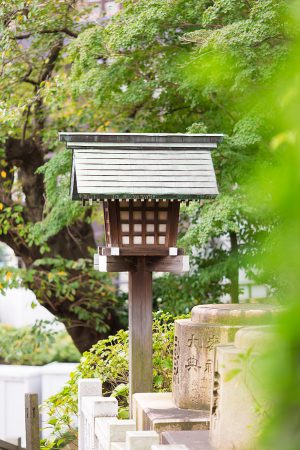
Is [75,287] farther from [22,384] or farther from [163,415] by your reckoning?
[163,415]

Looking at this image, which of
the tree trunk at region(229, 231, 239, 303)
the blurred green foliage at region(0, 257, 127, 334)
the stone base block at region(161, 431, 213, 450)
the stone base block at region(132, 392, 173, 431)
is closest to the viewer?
the stone base block at region(161, 431, 213, 450)

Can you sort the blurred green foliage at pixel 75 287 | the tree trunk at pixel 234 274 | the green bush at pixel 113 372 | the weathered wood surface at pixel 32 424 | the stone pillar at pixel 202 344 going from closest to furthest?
the stone pillar at pixel 202 344, the green bush at pixel 113 372, the weathered wood surface at pixel 32 424, the tree trunk at pixel 234 274, the blurred green foliage at pixel 75 287

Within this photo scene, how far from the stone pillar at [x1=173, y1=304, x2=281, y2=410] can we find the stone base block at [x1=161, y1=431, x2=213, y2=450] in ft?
3.95

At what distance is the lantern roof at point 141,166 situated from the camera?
757cm

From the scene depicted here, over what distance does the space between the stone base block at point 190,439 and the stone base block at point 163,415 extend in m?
0.84

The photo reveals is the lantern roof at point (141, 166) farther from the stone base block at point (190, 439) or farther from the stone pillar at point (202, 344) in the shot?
the stone base block at point (190, 439)

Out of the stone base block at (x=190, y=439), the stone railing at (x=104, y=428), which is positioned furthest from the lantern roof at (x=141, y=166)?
the stone base block at (x=190, y=439)

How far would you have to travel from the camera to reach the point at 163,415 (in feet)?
22.2

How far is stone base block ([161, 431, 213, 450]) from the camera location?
521 cm

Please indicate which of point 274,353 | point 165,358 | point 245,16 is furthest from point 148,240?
point 274,353

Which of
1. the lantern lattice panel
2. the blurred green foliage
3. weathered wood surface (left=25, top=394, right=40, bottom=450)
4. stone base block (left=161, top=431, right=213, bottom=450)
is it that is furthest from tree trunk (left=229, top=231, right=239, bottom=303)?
stone base block (left=161, top=431, right=213, bottom=450)

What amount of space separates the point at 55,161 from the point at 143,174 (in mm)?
4847

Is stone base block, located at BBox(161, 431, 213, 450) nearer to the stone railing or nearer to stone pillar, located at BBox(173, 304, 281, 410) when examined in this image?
the stone railing

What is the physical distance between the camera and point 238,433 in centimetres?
499
